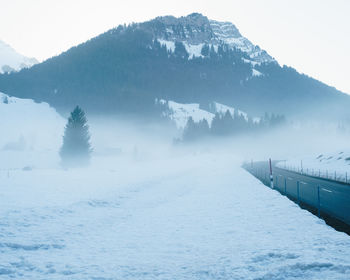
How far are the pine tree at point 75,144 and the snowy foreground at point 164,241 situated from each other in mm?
42495

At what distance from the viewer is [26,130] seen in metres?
134

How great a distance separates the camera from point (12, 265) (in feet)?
22.7

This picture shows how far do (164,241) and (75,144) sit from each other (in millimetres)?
50563

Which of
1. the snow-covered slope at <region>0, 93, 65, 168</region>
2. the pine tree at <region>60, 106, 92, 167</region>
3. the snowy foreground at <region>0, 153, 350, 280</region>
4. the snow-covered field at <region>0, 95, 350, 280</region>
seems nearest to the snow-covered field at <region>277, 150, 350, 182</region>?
the snow-covered field at <region>0, 95, 350, 280</region>

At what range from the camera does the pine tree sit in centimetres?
5603

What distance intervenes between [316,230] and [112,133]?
156m

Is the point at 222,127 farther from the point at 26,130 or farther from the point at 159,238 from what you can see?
the point at 159,238

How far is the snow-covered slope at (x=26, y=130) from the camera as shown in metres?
95.2

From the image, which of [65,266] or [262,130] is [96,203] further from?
[262,130]

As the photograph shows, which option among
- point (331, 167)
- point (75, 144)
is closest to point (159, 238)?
point (75, 144)

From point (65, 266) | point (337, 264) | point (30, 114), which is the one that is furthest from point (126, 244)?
point (30, 114)

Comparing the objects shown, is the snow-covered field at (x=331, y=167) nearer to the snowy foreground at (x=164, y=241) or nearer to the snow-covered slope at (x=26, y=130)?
the snowy foreground at (x=164, y=241)

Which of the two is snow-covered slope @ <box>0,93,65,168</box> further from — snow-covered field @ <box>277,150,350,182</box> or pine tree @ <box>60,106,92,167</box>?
snow-covered field @ <box>277,150,350,182</box>

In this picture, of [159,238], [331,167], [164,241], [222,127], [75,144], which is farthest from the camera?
[222,127]
